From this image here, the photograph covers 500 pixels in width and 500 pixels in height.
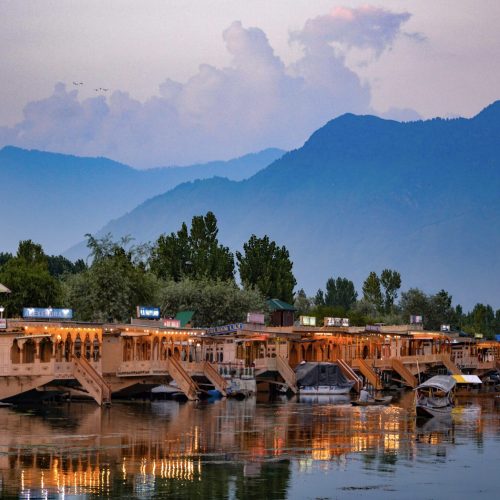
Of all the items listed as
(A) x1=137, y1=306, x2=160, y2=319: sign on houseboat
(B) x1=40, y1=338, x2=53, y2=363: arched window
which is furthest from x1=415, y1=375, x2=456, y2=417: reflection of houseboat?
(B) x1=40, y1=338, x2=53, y2=363: arched window

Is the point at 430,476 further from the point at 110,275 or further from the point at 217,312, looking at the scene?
the point at 217,312

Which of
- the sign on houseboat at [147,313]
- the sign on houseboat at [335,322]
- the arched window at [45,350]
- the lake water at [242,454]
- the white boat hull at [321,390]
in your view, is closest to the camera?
the lake water at [242,454]

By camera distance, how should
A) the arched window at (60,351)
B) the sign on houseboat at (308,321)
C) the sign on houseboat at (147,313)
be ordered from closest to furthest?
the arched window at (60,351) < the sign on houseboat at (147,313) < the sign on houseboat at (308,321)

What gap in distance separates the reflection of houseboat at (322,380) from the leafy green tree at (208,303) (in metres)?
28.2

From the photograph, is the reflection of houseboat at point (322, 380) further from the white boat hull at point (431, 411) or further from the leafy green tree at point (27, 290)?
the leafy green tree at point (27, 290)

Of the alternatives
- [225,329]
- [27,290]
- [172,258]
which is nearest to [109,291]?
[27,290]

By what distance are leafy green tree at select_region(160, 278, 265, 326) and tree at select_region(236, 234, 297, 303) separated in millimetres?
23651

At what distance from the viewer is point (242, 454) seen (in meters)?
51.7

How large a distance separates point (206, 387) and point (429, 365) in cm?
4058

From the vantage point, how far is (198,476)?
44.2m

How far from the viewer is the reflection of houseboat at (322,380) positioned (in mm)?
104750

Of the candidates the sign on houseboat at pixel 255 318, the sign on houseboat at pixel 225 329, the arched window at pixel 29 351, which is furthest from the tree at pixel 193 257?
the arched window at pixel 29 351

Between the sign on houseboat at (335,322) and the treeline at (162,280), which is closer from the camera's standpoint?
the treeline at (162,280)

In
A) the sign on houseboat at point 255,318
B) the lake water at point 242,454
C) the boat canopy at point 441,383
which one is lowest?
the lake water at point 242,454
